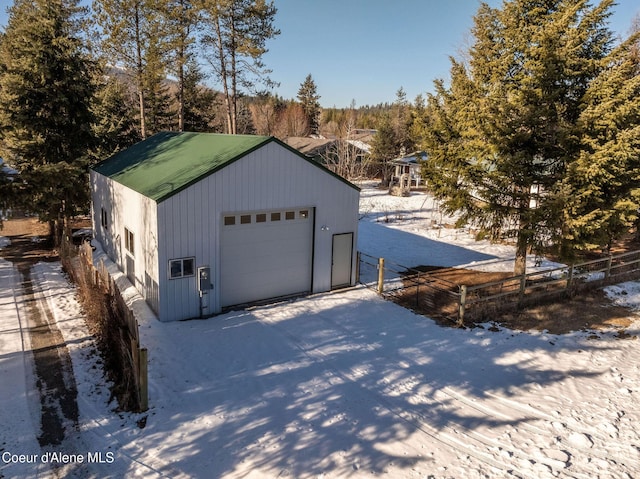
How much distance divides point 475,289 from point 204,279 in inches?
291

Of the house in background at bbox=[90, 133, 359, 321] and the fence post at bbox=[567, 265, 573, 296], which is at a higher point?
the house in background at bbox=[90, 133, 359, 321]

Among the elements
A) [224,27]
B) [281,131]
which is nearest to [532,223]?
[224,27]

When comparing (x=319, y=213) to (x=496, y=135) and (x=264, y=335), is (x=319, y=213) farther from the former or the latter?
(x=496, y=135)

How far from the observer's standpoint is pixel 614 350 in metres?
10.5

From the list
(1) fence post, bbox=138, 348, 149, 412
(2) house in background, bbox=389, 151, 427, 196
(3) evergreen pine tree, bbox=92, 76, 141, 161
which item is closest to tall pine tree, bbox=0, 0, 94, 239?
(3) evergreen pine tree, bbox=92, 76, 141, 161

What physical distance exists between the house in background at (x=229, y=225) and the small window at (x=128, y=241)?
0.13 feet

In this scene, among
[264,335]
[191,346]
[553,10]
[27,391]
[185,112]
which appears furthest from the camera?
[185,112]

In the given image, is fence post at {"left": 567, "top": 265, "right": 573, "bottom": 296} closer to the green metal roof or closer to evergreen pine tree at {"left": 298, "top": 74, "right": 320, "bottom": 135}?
the green metal roof

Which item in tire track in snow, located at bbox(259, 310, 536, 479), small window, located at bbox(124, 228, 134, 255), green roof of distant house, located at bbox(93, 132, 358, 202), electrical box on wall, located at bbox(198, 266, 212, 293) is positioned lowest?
tire track in snow, located at bbox(259, 310, 536, 479)

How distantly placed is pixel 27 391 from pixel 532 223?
12834mm

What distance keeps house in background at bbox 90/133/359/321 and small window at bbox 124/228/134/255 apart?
0.04m

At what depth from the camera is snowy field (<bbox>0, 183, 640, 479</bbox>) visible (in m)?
6.20

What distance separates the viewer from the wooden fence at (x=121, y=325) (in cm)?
721

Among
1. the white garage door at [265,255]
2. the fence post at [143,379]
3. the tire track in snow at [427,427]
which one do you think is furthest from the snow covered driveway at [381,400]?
the white garage door at [265,255]
